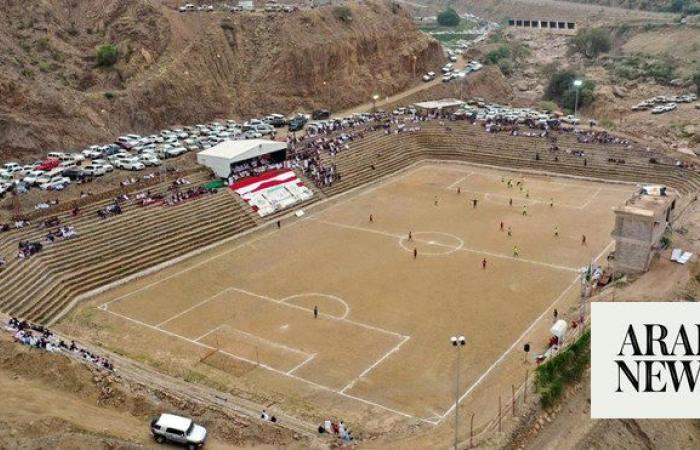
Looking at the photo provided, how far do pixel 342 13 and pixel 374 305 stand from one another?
68.6 m

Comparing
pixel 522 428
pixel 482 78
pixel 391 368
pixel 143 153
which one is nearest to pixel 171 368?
pixel 391 368

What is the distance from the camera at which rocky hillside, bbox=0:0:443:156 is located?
73375mm

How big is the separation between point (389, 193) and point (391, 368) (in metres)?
35.1

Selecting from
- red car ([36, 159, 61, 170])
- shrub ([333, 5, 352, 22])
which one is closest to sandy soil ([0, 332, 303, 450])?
red car ([36, 159, 61, 170])

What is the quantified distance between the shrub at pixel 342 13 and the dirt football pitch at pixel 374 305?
4470 cm

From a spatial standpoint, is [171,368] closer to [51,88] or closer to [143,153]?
[143,153]

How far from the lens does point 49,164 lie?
64188 millimetres

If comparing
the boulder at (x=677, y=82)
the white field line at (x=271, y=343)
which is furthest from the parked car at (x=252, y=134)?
the boulder at (x=677, y=82)

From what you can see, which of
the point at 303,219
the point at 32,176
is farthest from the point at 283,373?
the point at 32,176

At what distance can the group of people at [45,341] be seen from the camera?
38.6 metres

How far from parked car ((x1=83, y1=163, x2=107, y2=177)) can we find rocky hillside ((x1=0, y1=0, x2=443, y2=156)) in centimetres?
848

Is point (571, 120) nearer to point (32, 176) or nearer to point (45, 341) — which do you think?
point (32, 176)

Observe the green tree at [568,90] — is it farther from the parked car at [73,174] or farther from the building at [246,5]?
the parked car at [73,174]

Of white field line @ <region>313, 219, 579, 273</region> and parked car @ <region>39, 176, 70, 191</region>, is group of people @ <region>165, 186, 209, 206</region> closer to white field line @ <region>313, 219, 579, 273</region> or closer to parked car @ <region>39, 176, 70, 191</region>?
parked car @ <region>39, 176, 70, 191</region>
